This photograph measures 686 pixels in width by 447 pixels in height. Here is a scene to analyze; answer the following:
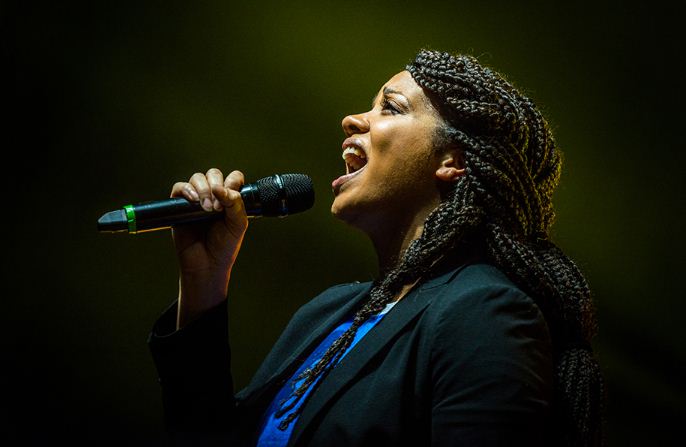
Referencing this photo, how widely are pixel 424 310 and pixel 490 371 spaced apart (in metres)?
0.23

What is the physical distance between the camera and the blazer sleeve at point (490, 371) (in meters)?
1.21

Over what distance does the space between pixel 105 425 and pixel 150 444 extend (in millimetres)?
175

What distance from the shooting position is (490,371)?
1236mm

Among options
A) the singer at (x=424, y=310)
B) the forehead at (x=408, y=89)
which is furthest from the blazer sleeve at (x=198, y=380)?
the forehead at (x=408, y=89)

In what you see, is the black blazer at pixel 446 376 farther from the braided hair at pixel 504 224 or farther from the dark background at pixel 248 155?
the dark background at pixel 248 155

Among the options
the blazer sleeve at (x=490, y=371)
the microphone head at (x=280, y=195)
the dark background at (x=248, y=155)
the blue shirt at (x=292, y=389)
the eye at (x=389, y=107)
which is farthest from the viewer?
the dark background at (x=248, y=155)

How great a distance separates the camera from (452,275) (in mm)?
1518

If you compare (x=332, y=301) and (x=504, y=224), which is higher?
(x=504, y=224)

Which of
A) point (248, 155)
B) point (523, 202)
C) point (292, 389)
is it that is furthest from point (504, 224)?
point (248, 155)

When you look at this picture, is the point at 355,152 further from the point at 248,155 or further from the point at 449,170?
the point at 248,155

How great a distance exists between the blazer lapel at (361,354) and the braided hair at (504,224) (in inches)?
2.7

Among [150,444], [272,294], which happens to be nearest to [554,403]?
[272,294]

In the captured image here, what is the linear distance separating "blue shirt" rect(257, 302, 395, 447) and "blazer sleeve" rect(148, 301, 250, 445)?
0.57ft

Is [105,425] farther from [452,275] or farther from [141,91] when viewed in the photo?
[452,275]
